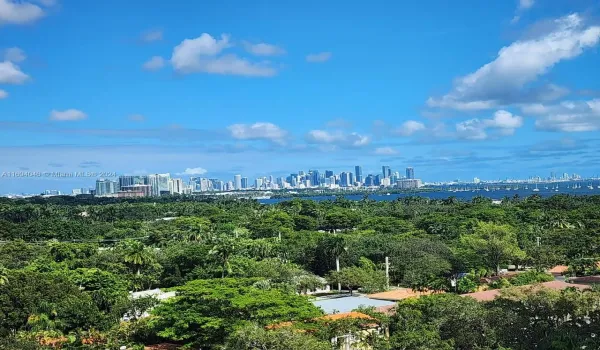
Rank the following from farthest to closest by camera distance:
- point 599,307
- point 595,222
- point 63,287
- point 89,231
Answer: point 89,231 → point 595,222 → point 63,287 → point 599,307

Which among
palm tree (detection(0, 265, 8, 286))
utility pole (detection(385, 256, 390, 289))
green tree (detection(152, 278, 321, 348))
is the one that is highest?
palm tree (detection(0, 265, 8, 286))

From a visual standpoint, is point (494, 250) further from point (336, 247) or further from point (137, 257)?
point (137, 257)

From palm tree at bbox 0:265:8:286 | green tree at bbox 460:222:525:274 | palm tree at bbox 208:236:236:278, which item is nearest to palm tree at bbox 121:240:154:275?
palm tree at bbox 208:236:236:278

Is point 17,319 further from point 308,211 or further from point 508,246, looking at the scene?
point 308,211

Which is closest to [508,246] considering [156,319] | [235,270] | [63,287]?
[235,270]

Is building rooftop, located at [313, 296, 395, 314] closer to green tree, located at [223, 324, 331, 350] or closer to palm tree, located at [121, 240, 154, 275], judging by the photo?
green tree, located at [223, 324, 331, 350]
